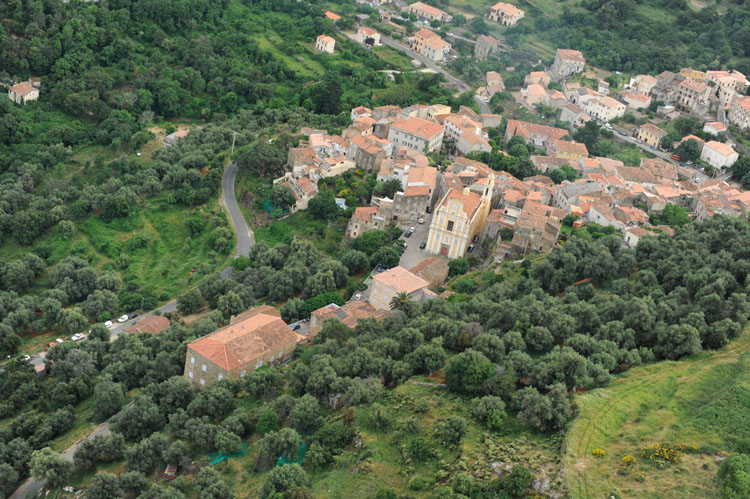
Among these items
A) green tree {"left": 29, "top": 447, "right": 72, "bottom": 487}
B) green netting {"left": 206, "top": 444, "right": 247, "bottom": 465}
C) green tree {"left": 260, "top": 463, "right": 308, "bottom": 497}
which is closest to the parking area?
green netting {"left": 206, "top": 444, "right": 247, "bottom": 465}

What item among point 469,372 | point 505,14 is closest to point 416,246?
point 469,372

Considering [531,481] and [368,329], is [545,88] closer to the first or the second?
[368,329]

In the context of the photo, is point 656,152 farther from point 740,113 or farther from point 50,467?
point 50,467

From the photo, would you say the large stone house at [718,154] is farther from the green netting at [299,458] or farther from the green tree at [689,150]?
the green netting at [299,458]

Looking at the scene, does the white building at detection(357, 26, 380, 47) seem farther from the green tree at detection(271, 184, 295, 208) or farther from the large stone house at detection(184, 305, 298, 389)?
the large stone house at detection(184, 305, 298, 389)

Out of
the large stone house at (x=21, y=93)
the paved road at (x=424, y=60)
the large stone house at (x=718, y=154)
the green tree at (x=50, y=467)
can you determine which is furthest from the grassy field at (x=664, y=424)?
the large stone house at (x=21, y=93)

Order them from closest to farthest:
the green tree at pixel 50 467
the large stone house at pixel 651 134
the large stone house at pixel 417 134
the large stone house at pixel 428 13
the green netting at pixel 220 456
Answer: the green netting at pixel 220 456 → the green tree at pixel 50 467 → the large stone house at pixel 417 134 → the large stone house at pixel 651 134 → the large stone house at pixel 428 13

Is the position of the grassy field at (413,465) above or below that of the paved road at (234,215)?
above

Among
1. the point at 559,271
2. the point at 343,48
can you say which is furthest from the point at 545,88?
the point at 559,271
